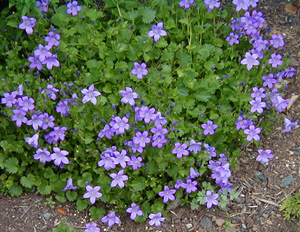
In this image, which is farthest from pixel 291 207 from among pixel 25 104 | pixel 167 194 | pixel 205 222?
pixel 25 104

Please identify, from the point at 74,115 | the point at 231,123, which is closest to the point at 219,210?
the point at 231,123

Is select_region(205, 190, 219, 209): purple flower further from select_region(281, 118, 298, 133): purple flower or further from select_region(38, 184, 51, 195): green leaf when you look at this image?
select_region(38, 184, 51, 195): green leaf

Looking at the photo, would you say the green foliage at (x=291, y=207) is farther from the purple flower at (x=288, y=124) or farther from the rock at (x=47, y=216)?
the rock at (x=47, y=216)

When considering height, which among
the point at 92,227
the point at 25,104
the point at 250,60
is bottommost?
the point at 92,227

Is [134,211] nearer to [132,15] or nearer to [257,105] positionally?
[257,105]

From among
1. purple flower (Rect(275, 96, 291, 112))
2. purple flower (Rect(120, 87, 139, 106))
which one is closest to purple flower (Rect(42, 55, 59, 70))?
purple flower (Rect(120, 87, 139, 106))

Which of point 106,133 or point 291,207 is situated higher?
point 106,133

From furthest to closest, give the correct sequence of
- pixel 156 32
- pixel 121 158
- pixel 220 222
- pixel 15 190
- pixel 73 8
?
pixel 73 8
pixel 156 32
pixel 15 190
pixel 220 222
pixel 121 158
